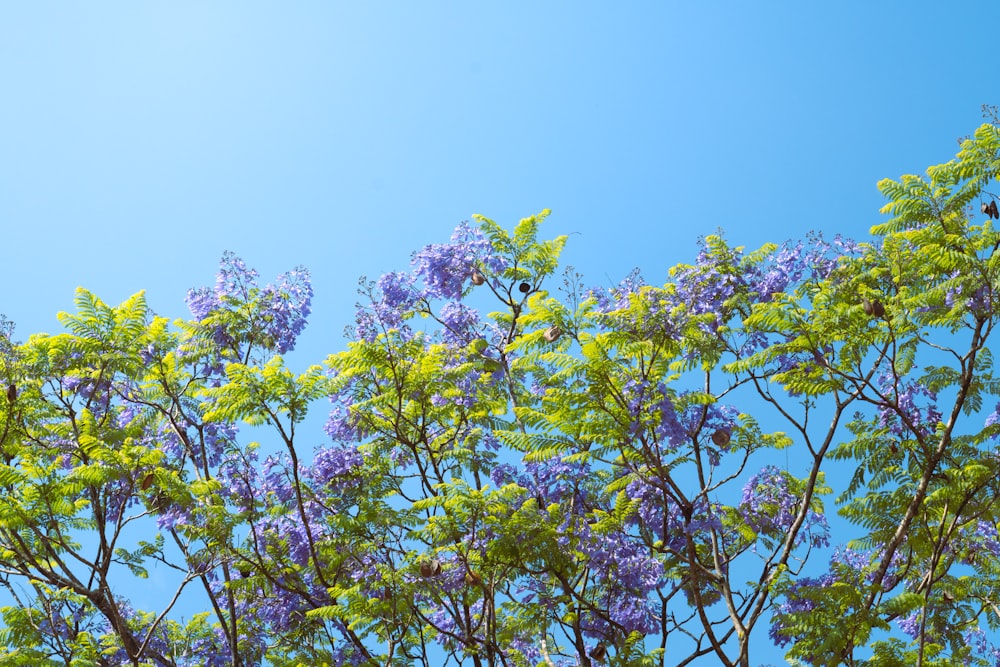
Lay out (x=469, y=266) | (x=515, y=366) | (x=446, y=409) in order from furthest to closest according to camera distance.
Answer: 1. (x=469, y=266)
2. (x=446, y=409)
3. (x=515, y=366)

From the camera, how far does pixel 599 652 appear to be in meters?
9.84

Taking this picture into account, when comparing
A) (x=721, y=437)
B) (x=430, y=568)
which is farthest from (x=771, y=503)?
(x=430, y=568)

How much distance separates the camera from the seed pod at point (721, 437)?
32.6ft

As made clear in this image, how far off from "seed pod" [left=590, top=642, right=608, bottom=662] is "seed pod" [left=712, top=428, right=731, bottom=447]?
2435 millimetres

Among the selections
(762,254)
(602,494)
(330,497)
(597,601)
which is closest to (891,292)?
(762,254)

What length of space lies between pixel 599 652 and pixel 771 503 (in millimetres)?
2434

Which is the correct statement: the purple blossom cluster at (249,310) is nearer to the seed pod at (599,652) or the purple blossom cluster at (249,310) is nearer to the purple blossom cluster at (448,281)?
the purple blossom cluster at (448,281)

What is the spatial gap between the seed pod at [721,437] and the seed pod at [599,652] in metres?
2.44

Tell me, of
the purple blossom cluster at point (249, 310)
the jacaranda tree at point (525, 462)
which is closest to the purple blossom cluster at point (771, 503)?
the jacaranda tree at point (525, 462)

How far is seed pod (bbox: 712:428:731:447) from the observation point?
995cm

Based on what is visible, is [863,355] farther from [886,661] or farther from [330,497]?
[330,497]

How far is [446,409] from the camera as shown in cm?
1008

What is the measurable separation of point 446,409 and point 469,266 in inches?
94.3

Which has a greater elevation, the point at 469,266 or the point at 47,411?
the point at 469,266
